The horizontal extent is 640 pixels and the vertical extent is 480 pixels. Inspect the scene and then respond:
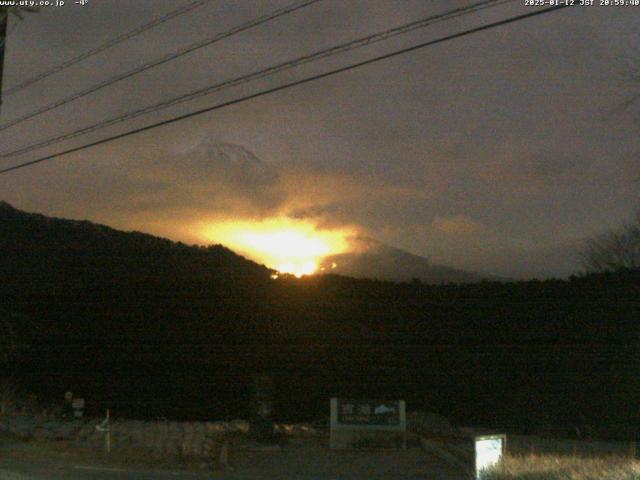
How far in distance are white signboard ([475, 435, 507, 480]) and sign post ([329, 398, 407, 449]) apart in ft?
28.8

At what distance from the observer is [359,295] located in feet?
87.8

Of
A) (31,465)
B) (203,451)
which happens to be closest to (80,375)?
(203,451)

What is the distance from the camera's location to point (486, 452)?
36.2 feet

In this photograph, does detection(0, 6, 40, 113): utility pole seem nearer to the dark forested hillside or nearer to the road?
the road

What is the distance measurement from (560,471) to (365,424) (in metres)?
9.89

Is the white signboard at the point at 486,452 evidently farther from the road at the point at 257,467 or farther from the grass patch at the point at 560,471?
the road at the point at 257,467

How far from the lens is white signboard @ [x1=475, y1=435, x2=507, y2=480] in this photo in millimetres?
10797

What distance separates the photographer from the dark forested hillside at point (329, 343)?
78.7 feet

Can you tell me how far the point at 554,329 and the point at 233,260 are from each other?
11.7 meters

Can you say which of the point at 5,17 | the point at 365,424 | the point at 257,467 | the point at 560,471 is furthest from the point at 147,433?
the point at 560,471

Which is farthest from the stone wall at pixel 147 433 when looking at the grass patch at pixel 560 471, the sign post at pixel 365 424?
the grass patch at pixel 560 471

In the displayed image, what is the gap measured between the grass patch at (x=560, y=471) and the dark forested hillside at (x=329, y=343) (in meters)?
11.8

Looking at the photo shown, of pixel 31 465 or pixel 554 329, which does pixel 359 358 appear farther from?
pixel 31 465

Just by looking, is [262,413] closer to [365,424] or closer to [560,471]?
[365,424]
